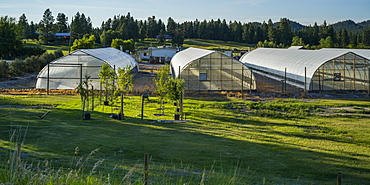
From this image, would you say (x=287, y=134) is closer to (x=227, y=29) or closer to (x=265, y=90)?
(x=265, y=90)

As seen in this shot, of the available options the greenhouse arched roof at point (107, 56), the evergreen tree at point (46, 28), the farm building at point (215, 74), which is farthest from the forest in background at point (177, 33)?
the farm building at point (215, 74)

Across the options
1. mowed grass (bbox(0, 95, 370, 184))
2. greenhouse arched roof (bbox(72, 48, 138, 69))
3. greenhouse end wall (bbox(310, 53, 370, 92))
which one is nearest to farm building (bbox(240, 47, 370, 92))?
greenhouse end wall (bbox(310, 53, 370, 92))

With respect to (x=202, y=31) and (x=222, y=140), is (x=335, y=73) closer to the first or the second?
(x=222, y=140)

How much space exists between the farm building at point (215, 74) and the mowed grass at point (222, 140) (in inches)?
362

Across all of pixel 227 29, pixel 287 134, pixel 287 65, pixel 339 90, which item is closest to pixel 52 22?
pixel 227 29

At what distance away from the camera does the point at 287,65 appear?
3884cm

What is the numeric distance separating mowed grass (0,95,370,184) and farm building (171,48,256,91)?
9196 millimetres

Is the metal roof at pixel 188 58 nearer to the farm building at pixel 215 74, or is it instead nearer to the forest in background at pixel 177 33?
the farm building at pixel 215 74

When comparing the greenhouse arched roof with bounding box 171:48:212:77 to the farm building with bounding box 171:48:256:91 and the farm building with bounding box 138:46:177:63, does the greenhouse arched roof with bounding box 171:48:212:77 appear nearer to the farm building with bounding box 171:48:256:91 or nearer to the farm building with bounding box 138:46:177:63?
the farm building with bounding box 171:48:256:91

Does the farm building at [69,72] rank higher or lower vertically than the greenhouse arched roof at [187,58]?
lower

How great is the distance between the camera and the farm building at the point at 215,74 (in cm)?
3238

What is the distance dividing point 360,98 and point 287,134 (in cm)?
1608

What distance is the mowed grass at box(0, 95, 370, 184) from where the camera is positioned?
33.2 ft

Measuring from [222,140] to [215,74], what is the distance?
63.5ft
